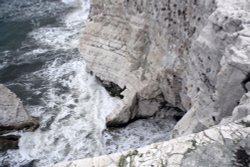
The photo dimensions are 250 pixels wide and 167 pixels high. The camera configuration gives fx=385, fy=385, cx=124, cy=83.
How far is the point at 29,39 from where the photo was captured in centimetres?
2150

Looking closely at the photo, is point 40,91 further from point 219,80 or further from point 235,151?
point 235,151

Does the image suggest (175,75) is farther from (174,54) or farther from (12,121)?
(12,121)

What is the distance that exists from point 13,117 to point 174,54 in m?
6.29

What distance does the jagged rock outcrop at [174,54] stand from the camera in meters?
7.05

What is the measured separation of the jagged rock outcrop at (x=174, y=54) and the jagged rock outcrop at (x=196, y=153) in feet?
4.80

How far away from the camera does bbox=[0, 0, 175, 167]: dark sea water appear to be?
12.3 m

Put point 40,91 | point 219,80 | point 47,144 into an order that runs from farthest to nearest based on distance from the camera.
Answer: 1. point 40,91
2. point 47,144
3. point 219,80

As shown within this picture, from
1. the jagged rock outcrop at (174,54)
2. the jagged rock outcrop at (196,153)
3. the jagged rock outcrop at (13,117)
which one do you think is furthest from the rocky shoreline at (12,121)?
the jagged rock outcrop at (196,153)

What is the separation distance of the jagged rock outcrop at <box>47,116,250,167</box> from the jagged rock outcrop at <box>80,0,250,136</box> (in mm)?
1462

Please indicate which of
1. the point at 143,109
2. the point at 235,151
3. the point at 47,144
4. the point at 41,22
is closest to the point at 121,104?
the point at 143,109

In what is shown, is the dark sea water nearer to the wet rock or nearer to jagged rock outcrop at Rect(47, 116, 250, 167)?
the wet rock

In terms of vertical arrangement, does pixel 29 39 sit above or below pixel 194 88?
below

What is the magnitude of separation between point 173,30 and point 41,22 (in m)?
13.8

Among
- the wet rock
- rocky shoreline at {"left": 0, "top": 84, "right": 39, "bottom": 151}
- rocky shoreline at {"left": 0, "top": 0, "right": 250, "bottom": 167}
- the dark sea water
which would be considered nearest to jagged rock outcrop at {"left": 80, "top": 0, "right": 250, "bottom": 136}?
rocky shoreline at {"left": 0, "top": 0, "right": 250, "bottom": 167}
